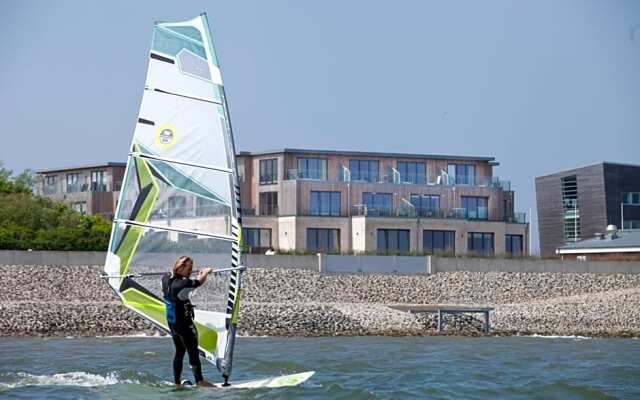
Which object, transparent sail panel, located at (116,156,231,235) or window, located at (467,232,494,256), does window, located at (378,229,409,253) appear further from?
transparent sail panel, located at (116,156,231,235)

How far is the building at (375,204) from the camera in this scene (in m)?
44.1

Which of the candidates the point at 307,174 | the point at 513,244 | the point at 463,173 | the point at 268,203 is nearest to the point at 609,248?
the point at 513,244

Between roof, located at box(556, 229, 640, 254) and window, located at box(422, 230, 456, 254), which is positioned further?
window, located at box(422, 230, 456, 254)

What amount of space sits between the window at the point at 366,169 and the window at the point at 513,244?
591 centimetres

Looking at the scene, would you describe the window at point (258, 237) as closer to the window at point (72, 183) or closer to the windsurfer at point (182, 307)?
the window at point (72, 183)

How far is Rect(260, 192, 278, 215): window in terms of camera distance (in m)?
45.8

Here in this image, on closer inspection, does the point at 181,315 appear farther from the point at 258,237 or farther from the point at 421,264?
the point at 258,237

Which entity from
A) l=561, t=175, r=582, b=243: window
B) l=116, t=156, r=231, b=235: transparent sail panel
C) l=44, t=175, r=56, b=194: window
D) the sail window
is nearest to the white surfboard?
l=116, t=156, r=231, b=235: transparent sail panel

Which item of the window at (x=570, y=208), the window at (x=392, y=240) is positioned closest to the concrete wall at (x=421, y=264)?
the window at (x=392, y=240)

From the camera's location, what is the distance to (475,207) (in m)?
46.5

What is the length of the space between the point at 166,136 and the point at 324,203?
3253 cm

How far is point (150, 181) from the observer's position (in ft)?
40.5

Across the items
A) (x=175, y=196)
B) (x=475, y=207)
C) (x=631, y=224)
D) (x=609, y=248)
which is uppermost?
(x=475, y=207)

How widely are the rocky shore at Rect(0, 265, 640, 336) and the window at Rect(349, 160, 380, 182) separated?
1105cm
